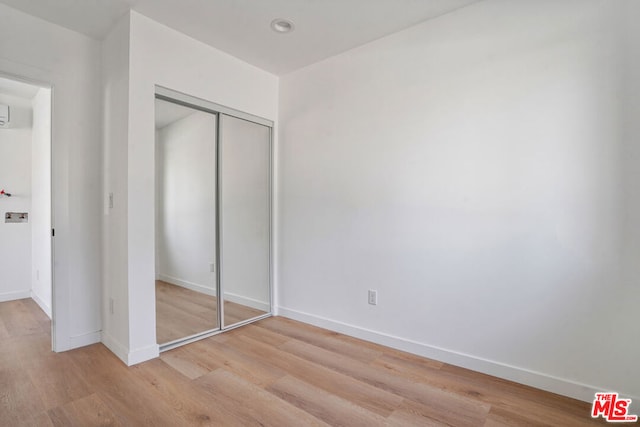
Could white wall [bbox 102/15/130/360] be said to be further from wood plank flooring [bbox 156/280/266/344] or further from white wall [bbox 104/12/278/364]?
wood plank flooring [bbox 156/280/266/344]

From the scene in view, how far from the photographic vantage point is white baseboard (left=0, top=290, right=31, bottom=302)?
3.71 m

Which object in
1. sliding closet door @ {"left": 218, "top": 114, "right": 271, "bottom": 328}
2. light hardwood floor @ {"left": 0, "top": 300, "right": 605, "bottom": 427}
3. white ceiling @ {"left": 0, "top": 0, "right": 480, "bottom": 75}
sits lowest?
light hardwood floor @ {"left": 0, "top": 300, "right": 605, "bottom": 427}

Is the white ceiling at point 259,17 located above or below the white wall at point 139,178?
above

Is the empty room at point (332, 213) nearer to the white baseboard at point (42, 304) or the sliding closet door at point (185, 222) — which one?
the sliding closet door at point (185, 222)

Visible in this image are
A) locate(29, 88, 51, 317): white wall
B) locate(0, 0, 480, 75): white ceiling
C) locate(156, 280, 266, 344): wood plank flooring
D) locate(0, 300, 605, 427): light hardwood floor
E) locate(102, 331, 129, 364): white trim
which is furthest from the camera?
locate(29, 88, 51, 317): white wall

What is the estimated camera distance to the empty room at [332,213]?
1.71 meters

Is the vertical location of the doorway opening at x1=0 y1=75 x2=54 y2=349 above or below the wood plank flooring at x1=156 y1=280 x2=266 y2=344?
above

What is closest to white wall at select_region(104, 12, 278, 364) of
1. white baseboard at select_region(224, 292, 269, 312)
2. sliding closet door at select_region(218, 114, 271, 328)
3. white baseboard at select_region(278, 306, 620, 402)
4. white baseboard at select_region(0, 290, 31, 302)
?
sliding closet door at select_region(218, 114, 271, 328)

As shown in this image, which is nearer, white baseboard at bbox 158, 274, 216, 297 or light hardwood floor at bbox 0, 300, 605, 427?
light hardwood floor at bbox 0, 300, 605, 427

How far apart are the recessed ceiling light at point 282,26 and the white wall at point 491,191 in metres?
0.57

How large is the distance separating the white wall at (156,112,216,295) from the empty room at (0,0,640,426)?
0.02 m

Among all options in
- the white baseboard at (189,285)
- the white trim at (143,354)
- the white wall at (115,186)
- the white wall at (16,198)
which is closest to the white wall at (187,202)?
the white baseboard at (189,285)

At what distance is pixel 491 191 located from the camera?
205 centimetres

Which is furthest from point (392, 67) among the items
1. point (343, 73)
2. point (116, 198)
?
point (116, 198)
